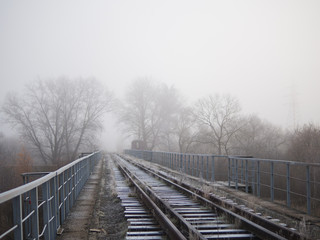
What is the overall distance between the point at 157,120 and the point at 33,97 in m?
19.0

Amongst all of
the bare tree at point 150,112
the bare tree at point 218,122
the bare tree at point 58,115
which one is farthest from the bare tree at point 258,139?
the bare tree at point 58,115

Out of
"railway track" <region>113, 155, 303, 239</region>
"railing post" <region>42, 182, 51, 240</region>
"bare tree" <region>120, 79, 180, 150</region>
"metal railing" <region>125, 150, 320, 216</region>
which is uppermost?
"bare tree" <region>120, 79, 180, 150</region>

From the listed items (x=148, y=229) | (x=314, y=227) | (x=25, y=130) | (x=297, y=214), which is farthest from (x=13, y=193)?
(x=25, y=130)

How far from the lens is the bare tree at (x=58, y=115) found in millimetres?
40438

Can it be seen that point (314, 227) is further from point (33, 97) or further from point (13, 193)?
point (33, 97)

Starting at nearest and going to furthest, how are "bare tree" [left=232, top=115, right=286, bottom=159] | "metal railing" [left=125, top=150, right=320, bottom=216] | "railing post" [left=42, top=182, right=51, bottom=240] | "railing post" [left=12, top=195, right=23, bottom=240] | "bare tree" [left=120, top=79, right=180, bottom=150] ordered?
"railing post" [left=12, top=195, right=23, bottom=240] → "railing post" [left=42, top=182, right=51, bottom=240] → "metal railing" [left=125, top=150, right=320, bottom=216] → "bare tree" [left=232, top=115, right=286, bottom=159] → "bare tree" [left=120, top=79, right=180, bottom=150]

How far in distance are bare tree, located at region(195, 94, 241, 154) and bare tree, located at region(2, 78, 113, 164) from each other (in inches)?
629

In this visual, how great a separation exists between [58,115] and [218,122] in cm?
2264

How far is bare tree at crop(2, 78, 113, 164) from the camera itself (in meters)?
40.4

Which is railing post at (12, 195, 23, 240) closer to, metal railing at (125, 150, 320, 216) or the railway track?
the railway track

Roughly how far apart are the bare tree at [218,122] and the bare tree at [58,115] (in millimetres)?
15974

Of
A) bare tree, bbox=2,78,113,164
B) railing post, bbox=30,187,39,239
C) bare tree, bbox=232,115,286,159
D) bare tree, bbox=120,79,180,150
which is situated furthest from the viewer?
bare tree, bbox=120,79,180,150

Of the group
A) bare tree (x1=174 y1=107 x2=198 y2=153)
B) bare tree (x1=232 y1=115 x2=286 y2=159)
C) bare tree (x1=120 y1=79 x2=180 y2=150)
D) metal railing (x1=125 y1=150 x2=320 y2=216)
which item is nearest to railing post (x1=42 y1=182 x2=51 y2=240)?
metal railing (x1=125 y1=150 x2=320 y2=216)

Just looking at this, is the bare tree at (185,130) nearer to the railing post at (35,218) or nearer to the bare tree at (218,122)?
the bare tree at (218,122)
